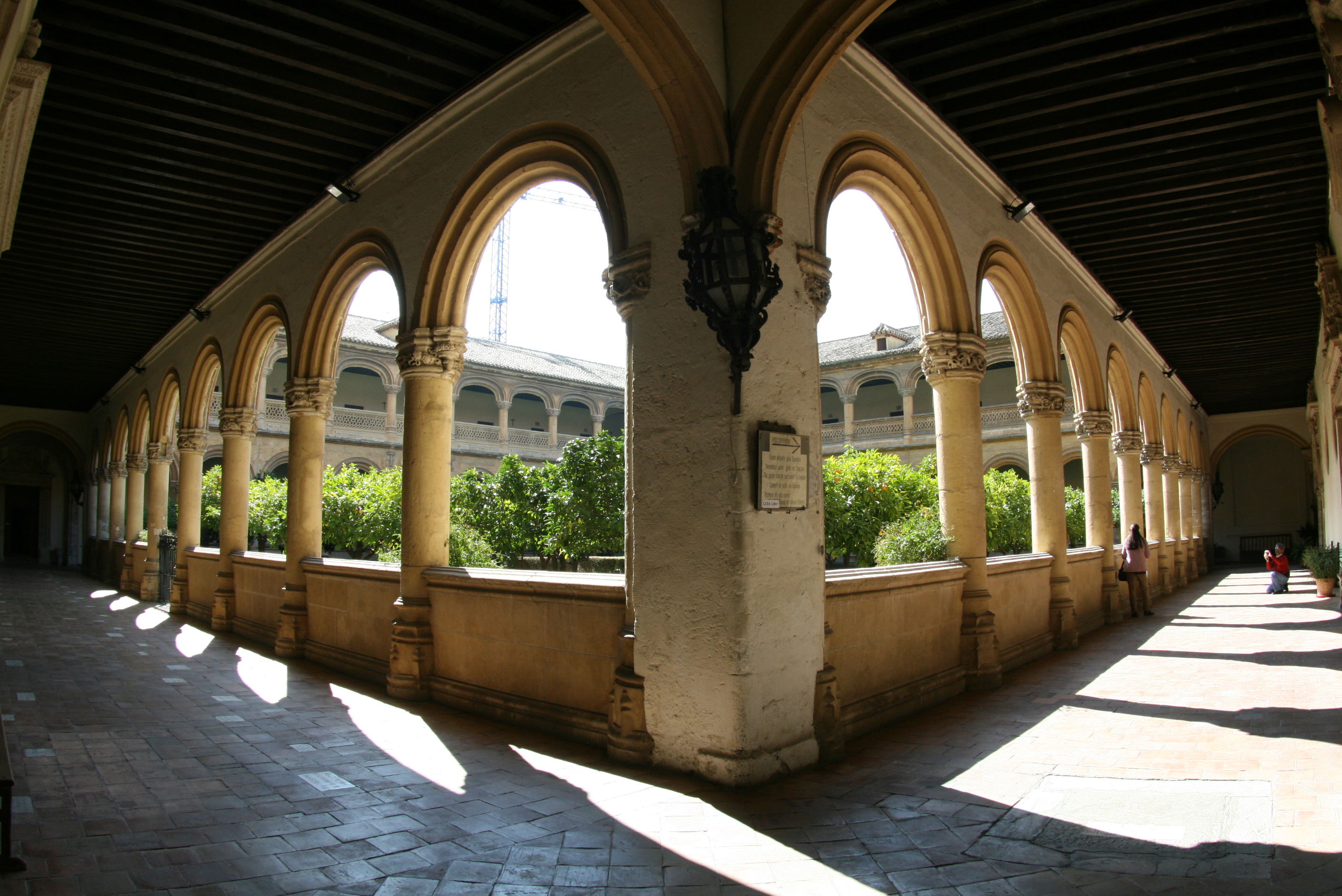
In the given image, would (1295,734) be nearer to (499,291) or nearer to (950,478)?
(950,478)

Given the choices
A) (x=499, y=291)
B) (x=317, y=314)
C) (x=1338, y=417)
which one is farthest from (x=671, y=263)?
(x=499, y=291)

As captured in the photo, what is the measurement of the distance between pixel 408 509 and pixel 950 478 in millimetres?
4107

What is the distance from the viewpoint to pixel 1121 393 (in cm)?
1190

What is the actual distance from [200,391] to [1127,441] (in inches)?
526

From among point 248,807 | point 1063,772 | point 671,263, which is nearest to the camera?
point 248,807

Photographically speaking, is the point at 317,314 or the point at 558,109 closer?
the point at 558,109

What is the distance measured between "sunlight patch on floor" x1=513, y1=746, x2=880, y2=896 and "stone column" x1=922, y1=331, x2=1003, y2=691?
3225mm

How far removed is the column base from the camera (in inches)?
146

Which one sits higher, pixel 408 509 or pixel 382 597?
pixel 408 509

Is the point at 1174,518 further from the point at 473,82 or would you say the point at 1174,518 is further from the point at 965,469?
the point at 473,82

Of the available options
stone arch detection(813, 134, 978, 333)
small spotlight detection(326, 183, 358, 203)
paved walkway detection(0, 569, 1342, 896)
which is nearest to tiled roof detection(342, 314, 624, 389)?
small spotlight detection(326, 183, 358, 203)

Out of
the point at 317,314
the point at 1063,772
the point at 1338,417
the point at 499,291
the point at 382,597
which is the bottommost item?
the point at 1063,772

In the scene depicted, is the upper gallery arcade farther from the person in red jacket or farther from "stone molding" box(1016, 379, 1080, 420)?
the person in red jacket

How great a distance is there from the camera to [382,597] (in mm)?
6414
